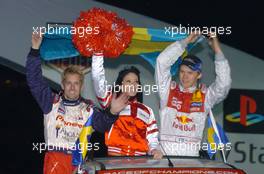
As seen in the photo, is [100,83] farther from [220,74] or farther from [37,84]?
[220,74]

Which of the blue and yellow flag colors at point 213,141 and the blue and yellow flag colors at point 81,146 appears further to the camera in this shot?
the blue and yellow flag colors at point 213,141

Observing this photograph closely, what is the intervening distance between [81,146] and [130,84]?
28.3 inches

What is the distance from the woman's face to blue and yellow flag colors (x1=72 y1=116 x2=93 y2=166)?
1.53ft

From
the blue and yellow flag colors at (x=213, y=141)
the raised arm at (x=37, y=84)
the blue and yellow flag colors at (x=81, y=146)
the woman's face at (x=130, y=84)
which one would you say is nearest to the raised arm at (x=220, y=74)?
the blue and yellow flag colors at (x=213, y=141)

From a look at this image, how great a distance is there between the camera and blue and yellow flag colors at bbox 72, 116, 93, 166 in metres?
6.59

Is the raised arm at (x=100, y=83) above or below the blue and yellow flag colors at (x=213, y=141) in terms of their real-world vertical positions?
above

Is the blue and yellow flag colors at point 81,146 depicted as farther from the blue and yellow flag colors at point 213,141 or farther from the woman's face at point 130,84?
the blue and yellow flag colors at point 213,141

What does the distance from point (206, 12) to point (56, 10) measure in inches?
87.0

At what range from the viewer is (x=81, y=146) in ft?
21.7

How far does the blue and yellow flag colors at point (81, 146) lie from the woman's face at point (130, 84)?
0.47 m

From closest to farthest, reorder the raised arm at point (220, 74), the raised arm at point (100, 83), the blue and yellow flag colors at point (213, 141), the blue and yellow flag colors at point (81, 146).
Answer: the blue and yellow flag colors at point (81, 146)
the raised arm at point (100, 83)
the raised arm at point (220, 74)
the blue and yellow flag colors at point (213, 141)

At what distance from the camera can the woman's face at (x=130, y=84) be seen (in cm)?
673

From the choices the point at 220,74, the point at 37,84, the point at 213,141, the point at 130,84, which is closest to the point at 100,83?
the point at 130,84

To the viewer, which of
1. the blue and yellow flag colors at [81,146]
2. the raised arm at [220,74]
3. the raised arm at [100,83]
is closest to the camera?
the blue and yellow flag colors at [81,146]
